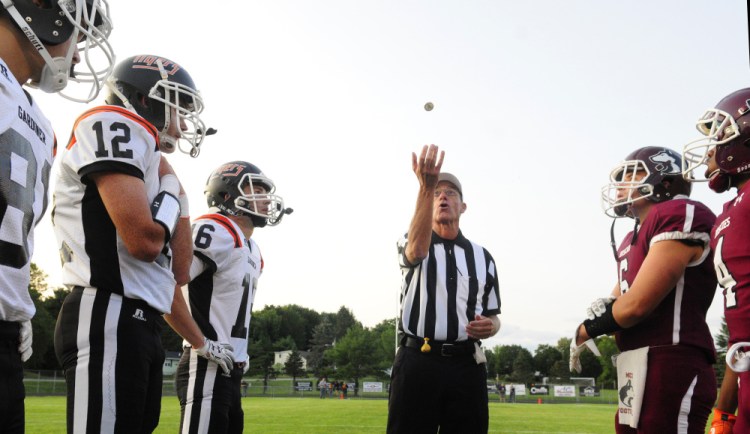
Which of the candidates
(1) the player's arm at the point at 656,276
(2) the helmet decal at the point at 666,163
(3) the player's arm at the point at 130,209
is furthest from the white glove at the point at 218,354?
A: (2) the helmet decal at the point at 666,163

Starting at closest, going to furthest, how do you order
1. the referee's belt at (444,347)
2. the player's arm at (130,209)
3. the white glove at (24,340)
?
the white glove at (24,340) < the player's arm at (130,209) < the referee's belt at (444,347)

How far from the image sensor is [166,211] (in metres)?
3.17

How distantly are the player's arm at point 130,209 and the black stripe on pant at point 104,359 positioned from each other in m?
0.28

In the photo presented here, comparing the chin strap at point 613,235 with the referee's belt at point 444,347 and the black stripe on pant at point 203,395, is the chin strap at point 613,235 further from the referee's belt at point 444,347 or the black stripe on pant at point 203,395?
the black stripe on pant at point 203,395

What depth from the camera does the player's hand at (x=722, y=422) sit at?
11.5 feet

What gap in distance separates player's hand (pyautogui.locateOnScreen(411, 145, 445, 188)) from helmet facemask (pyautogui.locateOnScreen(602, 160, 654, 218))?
130cm

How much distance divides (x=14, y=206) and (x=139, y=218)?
2.82ft

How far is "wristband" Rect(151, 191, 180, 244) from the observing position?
3.10 metres

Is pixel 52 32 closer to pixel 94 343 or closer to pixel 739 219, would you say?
pixel 94 343

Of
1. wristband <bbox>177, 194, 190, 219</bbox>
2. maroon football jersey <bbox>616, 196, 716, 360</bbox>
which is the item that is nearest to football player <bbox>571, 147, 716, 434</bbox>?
maroon football jersey <bbox>616, 196, 716, 360</bbox>

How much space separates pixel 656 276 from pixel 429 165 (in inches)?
62.2

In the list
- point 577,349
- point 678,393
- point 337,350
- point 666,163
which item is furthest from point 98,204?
point 337,350

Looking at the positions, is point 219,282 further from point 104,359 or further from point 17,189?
point 17,189

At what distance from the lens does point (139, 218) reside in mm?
2938
